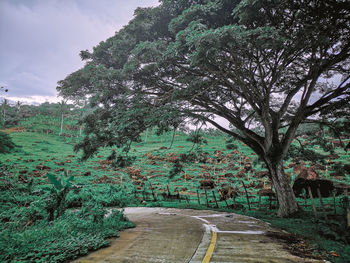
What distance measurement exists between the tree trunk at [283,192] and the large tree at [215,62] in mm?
48

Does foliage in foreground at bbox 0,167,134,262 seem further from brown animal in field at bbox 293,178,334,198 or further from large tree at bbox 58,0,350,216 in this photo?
brown animal in field at bbox 293,178,334,198

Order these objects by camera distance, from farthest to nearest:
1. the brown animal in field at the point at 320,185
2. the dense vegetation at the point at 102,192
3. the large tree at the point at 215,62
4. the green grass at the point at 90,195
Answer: the brown animal in field at the point at 320,185
the large tree at the point at 215,62
the dense vegetation at the point at 102,192
the green grass at the point at 90,195

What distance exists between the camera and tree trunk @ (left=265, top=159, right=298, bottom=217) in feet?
35.3

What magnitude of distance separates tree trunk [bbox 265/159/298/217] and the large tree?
48mm

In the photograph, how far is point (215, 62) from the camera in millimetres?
7508

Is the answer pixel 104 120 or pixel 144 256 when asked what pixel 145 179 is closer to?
pixel 104 120

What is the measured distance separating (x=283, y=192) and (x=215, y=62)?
7626 mm

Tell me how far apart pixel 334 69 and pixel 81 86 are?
501 inches

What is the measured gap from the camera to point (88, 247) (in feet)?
15.3

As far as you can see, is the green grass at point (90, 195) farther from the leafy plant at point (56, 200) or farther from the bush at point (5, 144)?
the bush at point (5, 144)

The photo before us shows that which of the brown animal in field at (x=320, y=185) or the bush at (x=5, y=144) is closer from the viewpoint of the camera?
the bush at (x=5, y=144)

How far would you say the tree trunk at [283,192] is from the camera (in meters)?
10.8

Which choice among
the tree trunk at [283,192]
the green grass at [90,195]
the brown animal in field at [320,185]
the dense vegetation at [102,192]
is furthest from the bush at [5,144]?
the brown animal in field at [320,185]

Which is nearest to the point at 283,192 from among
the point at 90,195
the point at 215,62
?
the point at 215,62
